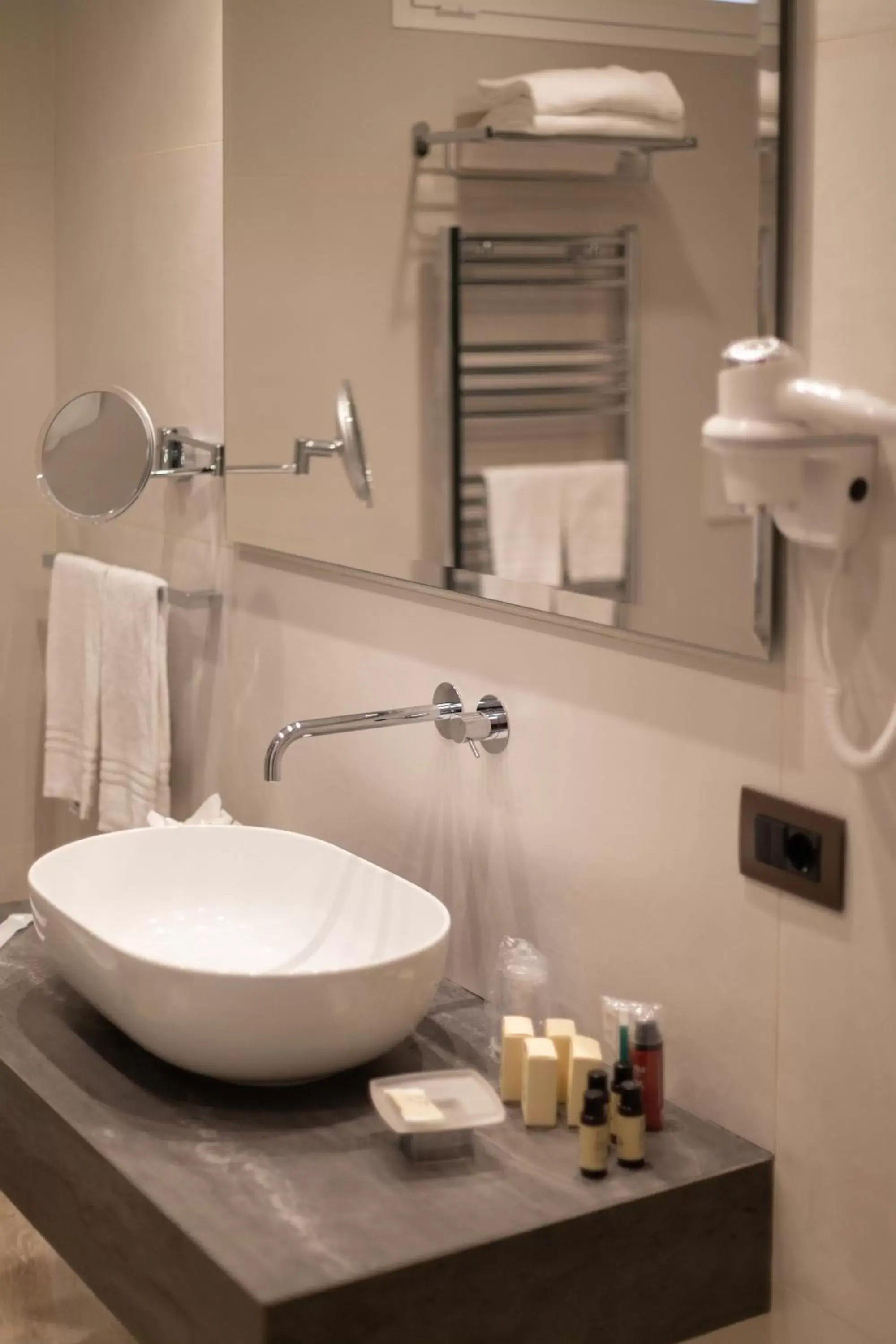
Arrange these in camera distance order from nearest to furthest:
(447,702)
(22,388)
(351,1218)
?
1. (351,1218)
2. (447,702)
3. (22,388)

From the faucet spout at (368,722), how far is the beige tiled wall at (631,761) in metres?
0.05

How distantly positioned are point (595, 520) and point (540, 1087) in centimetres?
58

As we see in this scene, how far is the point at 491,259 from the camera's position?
1808mm

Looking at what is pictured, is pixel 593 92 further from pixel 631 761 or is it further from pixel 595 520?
pixel 631 761

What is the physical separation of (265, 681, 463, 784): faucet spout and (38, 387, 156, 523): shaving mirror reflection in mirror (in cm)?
69

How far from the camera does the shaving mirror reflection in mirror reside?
2420 mm

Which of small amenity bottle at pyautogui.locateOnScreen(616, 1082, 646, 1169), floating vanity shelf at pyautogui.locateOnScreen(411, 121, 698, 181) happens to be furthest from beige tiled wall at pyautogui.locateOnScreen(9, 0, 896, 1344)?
floating vanity shelf at pyautogui.locateOnScreen(411, 121, 698, 181)

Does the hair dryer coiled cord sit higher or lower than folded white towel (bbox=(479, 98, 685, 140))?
lower

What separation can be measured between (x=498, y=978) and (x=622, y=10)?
40.2 inches

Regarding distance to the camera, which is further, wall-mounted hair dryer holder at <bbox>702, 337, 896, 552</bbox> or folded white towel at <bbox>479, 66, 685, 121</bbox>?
folded white towel at <bbox>479, 66, 685, 121</bbox>

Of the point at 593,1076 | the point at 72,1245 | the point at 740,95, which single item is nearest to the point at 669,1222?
the point at 593,1076

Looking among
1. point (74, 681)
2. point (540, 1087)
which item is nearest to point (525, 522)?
point (540, 1087)

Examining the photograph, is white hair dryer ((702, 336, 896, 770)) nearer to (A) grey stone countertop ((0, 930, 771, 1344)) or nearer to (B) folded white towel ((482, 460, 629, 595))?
(B) folded white towel ((482, 460, 629, 595))

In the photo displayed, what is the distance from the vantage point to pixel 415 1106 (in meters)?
1.54
